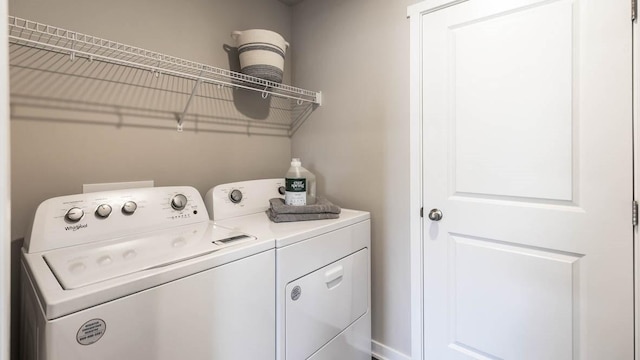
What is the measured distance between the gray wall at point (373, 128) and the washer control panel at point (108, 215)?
91 centimetres

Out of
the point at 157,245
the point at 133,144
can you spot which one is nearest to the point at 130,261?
the point at 157,245

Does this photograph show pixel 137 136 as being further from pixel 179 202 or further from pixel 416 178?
pixel 416 178

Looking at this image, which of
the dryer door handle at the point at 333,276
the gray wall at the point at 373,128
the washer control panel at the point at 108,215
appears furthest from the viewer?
the gray wall at the point at 373,128

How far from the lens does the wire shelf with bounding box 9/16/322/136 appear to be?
1109mm

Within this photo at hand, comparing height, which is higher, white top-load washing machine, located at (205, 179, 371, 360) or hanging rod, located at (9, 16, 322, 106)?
hanging rod, located at (9, 16, 322, 106)

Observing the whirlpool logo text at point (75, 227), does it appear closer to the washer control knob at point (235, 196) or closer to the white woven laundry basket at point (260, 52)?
the washer control knob at point (235, 196)

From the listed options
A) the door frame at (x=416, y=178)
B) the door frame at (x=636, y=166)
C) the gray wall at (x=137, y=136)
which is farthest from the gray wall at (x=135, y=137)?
the door frame at (x=636, y=166)

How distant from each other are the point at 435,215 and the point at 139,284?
1.29 metres

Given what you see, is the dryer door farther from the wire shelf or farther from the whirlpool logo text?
the wire shelf

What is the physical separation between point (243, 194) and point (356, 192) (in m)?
0.67

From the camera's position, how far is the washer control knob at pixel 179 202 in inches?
50.9

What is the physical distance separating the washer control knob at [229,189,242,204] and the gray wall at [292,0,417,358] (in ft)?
2.04

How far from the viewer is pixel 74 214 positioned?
1030mm

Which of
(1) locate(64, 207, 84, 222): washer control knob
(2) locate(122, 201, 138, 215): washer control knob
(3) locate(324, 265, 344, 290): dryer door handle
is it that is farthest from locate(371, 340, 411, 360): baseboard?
(1) locate(64, 207, 84, 222): washer control knob
